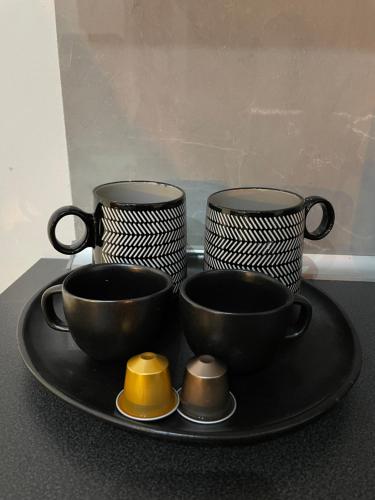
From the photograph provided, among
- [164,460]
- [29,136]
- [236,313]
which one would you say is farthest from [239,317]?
[29,136]

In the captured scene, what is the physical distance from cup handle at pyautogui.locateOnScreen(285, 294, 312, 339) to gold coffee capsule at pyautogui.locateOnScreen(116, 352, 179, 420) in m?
0.14

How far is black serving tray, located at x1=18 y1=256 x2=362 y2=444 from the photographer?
1.29 feet

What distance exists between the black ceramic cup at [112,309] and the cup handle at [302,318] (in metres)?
0.14

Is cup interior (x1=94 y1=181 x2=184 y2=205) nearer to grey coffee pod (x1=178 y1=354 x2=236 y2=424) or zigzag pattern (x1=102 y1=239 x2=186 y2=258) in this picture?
zigzag pattern (x1=102 y1=239 x2=186 y2=258)

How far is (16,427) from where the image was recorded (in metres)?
0.41

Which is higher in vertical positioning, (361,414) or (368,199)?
(368,199)

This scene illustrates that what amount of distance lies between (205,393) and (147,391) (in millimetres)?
53

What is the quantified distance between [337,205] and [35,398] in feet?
1.77

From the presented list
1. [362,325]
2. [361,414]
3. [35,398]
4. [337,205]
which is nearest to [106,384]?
[35,398]

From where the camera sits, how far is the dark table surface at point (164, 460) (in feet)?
1.17

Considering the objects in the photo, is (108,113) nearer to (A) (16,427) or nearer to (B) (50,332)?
(B) (50,332)

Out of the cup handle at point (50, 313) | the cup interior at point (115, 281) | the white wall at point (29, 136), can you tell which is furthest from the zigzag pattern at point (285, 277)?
the white wall at point (29, 136)

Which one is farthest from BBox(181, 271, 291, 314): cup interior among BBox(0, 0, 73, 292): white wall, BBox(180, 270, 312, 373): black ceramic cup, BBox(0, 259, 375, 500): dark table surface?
BBox(0, 0, 73, 292): white wall

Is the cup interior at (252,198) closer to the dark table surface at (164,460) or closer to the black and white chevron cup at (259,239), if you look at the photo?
the black and white chevron cup at (259,239)
